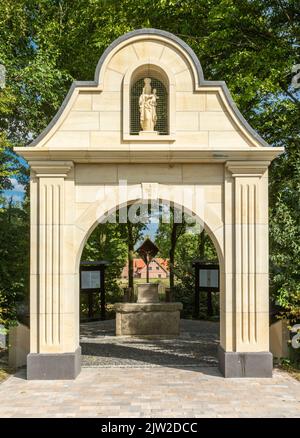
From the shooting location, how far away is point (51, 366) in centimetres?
918

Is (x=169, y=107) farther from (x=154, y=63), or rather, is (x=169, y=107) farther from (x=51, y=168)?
(x=51, y=168)

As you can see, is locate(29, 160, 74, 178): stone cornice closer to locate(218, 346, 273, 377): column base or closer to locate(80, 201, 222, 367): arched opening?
locate(80, 201, 222, 367): arched opening

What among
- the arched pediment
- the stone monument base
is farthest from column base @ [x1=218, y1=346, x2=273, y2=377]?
the stone monument base

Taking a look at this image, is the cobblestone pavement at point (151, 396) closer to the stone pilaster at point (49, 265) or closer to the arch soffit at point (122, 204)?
the stone pilaster at point (49, 265)

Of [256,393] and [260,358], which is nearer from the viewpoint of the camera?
→ [256,393]

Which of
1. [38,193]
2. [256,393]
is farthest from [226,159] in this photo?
[256,393]

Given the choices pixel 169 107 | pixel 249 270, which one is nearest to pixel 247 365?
pixel 249 270

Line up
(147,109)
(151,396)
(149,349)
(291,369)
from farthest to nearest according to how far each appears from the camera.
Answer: (149,349) < (291,369) < (147,109) < (151,396)

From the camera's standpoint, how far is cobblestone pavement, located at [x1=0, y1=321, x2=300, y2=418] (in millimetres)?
7195

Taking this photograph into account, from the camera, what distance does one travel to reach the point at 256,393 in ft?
26.8

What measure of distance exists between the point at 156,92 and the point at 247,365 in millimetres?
6219

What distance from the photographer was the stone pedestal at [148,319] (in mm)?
15188
